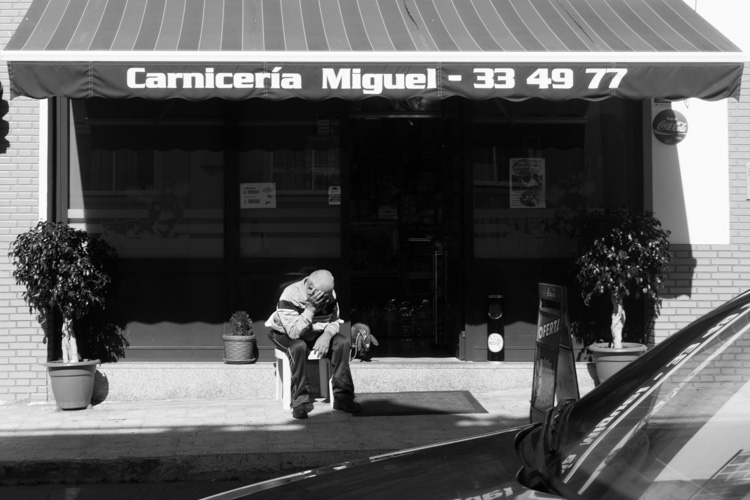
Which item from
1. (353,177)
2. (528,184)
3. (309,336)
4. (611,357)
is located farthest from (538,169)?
(309,336)

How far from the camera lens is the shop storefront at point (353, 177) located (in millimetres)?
7965

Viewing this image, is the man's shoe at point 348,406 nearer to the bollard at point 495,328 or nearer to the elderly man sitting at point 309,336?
the elderly man sitting at point 309,336

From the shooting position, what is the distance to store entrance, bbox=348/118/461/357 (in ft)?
31.6

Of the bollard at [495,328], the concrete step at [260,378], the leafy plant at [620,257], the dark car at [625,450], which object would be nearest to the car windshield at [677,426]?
the dark car at [625,450]

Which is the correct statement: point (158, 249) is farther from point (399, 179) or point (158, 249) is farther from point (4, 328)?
point (399, 179)

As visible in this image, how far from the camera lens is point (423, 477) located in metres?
2.40

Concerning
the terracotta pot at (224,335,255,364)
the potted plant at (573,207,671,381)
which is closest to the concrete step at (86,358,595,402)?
the terracotta pot at (224,335,255,364)

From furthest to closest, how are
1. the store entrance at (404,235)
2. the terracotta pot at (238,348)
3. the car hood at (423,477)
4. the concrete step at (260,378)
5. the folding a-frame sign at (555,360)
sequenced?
the store entrance at (404,235) → the terracotta pot at (238,348) → the concrete step at (260,378) → the folding a-frame sign at (555,360) → the car hood at (423,477)

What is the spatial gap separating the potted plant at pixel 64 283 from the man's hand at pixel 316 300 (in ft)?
6.51

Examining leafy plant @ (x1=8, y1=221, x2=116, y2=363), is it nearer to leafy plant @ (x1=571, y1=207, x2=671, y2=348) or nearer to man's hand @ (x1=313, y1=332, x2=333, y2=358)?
man's hand @ (x1=313, y1=332, x2=333, y2=358)

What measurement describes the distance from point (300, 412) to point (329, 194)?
98.4 inches

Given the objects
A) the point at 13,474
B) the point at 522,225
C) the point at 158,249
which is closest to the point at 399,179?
the point at 522,225

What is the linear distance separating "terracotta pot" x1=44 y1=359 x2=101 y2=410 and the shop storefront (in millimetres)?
861

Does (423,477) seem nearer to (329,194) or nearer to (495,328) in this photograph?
(495,328)
